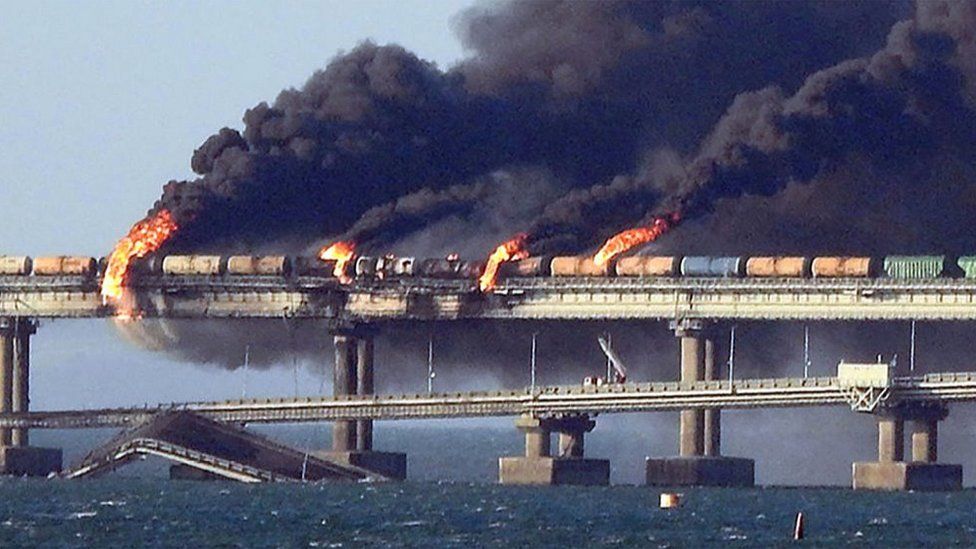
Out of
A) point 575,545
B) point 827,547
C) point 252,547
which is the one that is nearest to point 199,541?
point 252,547

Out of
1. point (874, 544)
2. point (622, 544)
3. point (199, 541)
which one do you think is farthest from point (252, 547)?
point (874, 544)

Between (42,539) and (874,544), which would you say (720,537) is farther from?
(42,539)

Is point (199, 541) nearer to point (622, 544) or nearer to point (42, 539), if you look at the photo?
point (42, 539)

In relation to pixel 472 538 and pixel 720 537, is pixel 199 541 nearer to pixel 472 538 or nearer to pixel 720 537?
pixel 472 538

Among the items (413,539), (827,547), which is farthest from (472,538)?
(827,547)

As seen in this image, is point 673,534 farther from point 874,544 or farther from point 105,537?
point 105,537
